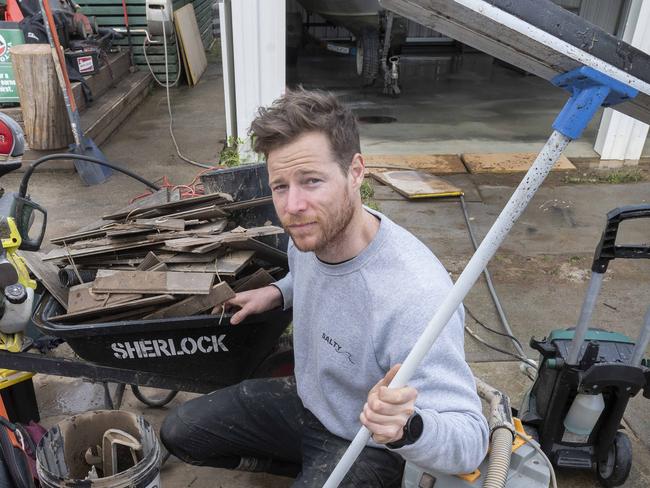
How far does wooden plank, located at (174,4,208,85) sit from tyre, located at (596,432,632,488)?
871cm

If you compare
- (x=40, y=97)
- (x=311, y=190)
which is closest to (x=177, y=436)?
(x=311, y=190)

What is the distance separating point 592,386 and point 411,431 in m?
1.25

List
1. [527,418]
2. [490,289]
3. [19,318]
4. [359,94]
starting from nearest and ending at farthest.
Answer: [19,318] < [527,418] < [490,289] < [359,94]

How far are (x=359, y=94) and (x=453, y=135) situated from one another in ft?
7.94

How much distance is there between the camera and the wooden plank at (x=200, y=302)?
2041mm

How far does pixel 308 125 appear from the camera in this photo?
166 centimetres

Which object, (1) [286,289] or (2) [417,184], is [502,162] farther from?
(1) [286,289]

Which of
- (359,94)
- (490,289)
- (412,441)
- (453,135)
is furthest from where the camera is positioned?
(359,94)

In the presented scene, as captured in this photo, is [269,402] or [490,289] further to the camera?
[490,289]

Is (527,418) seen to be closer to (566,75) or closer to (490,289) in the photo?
(490,289)

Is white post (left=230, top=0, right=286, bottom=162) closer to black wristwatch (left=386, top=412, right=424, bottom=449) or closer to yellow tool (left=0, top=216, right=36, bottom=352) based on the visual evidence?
yellow tool (left=0, top=216, right=36, bottom=352)

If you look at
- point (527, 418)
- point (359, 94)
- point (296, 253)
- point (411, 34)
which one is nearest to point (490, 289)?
point (527, 418)

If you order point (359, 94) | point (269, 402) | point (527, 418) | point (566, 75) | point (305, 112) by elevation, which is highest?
point (566, 75)

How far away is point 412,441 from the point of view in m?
1.31
